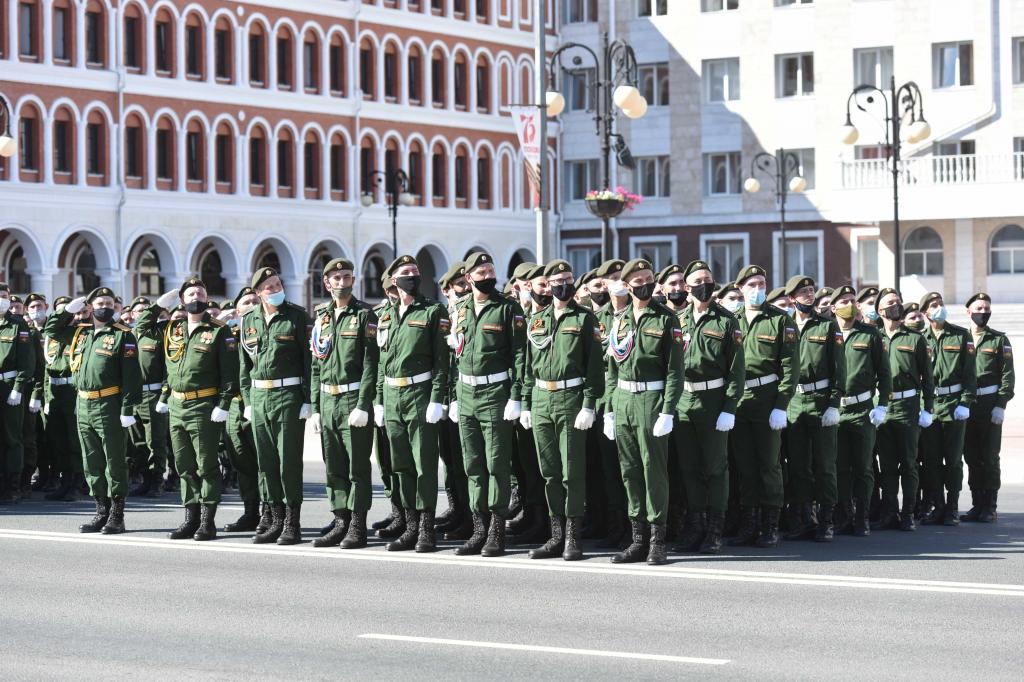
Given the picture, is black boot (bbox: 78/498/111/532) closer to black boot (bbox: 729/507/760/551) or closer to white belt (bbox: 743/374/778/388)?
black boot (bbox: 729/507/760/551)

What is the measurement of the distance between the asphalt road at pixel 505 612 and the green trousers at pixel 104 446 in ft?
1.85

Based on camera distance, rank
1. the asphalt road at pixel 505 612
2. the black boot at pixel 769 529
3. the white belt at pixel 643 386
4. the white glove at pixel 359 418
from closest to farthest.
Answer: the asphalt road at pixel 505 612 < the white belt at pixel 643 386 < the white glove at pixel 359 418 < the black boot at pixel 769 529

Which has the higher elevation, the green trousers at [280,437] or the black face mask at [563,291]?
the black face mask at [563,291]

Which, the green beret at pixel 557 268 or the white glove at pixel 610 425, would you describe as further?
the green beret at pixel 557 268

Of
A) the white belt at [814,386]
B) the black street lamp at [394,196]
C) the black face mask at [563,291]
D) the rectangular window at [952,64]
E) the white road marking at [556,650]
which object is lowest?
the white road marking at [556,650]

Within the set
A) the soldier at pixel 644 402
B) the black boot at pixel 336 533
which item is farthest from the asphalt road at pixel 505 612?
the soldier at pixel 644 402

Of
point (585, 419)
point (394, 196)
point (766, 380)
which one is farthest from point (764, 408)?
point (394, 196)

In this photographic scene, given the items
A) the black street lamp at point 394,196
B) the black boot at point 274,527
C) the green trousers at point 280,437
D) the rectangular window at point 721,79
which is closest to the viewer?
the green trousers at point 280,437

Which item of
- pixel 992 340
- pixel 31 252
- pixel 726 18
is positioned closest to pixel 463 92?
pixel 726 18

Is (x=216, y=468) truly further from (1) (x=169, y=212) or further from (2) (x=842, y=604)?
(1) (x=169, y=212)

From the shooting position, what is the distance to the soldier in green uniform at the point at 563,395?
567 inches

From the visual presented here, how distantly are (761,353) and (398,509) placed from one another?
3.06 m

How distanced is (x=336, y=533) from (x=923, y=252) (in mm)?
52119

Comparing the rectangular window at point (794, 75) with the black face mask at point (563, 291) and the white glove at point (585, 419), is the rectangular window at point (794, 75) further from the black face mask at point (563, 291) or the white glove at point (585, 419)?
the white glove at point (585, 419)
